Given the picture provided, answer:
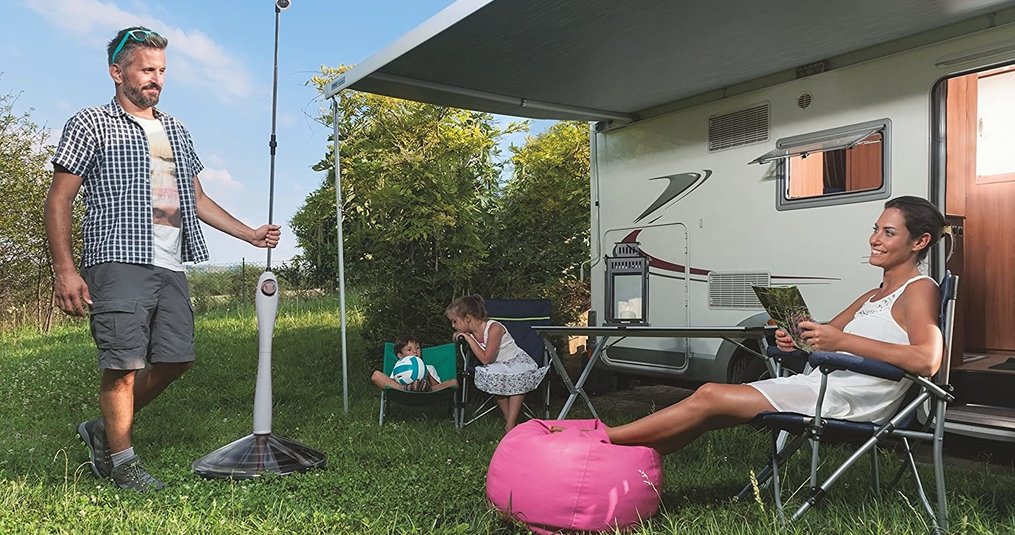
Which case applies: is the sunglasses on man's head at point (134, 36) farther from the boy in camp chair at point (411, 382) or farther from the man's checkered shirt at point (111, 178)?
the boy in camp chair at point (411, 382)

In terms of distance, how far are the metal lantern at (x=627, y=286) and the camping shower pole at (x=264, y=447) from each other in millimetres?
2285

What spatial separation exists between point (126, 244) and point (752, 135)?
10.3 feet

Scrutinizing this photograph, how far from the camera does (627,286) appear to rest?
16.5ft

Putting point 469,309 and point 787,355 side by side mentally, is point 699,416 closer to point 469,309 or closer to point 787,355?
point 787,355

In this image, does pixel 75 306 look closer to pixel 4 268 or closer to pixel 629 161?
pixel 629 161

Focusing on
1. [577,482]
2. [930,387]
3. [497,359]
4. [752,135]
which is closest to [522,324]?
[497,359]

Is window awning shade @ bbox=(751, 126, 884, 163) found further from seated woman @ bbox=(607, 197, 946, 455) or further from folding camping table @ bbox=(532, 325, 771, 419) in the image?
seated woman @ bbox=(607, 197, 946, 455)

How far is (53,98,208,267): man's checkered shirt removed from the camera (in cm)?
287

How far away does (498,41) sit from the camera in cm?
385

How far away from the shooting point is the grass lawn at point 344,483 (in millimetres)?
2428

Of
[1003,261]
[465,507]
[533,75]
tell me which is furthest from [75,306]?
[1003,261]

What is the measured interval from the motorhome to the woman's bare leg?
4.51 feet

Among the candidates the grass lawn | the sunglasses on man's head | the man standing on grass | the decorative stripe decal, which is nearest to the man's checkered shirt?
the man standing on grass

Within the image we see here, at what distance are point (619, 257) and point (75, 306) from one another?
3.23 m
